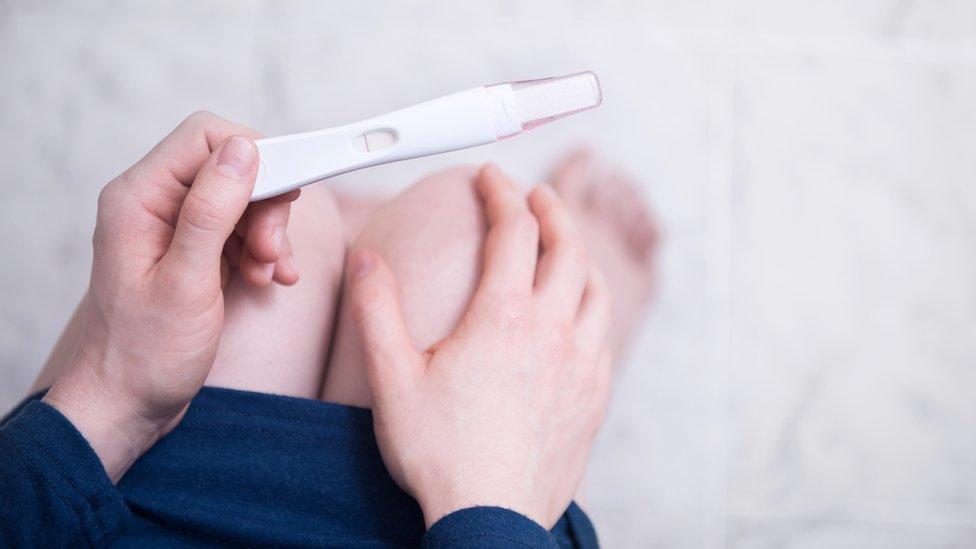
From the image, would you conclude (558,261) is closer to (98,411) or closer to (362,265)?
(362,265)

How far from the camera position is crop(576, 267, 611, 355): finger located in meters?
0.58

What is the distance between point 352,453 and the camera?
0.50 metres

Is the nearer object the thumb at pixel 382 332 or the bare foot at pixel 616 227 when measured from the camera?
the thumb at pixel 382 332

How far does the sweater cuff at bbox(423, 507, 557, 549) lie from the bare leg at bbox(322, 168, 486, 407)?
0.41ft

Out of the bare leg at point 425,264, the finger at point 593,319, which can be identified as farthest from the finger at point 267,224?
the finger at point 593,319

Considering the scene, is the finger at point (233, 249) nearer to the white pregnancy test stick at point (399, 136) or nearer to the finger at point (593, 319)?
the white pregnancy test stick at point (399, 136)

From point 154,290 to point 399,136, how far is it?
0.15 meters

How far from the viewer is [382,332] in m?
0.51

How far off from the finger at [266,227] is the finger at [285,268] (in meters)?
0.03

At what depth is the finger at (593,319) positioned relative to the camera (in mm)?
577

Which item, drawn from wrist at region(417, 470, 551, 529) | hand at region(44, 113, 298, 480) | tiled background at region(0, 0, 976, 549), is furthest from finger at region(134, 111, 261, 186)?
tiled background at region(0, 0, 976, 549)

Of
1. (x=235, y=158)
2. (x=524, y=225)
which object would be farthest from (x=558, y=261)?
(x=235, y=158)

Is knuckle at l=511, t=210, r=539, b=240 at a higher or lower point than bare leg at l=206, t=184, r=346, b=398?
higher

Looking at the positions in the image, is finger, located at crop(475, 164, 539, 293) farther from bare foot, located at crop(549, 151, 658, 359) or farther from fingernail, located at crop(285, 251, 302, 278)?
bare foot, located at crop(549, 151, 658, 359)
